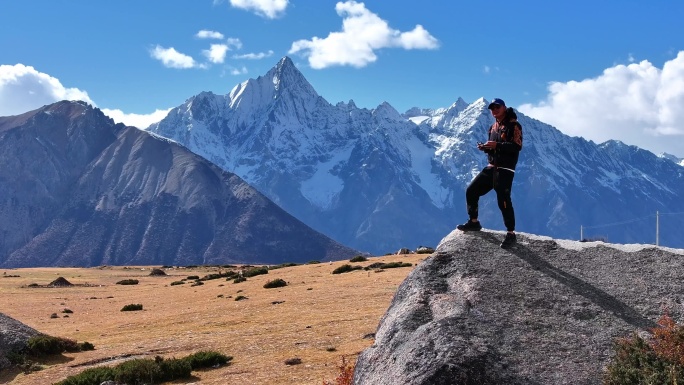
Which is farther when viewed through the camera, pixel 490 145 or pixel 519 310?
pixel 490 145

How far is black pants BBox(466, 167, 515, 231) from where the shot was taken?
44.0 feet

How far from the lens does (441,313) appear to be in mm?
11008

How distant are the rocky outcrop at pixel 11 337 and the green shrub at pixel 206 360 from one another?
6.62 m

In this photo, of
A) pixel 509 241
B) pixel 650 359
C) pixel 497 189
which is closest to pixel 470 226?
pixel 497 189

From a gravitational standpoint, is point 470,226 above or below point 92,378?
above

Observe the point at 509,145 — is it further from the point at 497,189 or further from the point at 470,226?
the point at 470,226

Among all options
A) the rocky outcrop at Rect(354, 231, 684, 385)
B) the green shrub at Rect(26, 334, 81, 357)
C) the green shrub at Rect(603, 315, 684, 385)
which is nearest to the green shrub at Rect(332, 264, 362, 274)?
the green shrub at Rect(26, 334, 81, 357)

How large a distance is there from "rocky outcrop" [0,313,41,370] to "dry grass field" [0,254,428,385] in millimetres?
1095

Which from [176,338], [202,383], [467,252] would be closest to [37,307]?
[176,338]

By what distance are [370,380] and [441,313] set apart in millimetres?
1686

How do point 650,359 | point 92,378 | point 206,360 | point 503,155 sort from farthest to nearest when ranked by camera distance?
point 206,360
point 92,378
point 503,155
point 650,359

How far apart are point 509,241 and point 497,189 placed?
1.22m

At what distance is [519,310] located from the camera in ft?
36.0

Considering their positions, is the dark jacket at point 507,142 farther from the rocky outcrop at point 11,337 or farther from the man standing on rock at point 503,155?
the rocky outcrop at point 11,337
